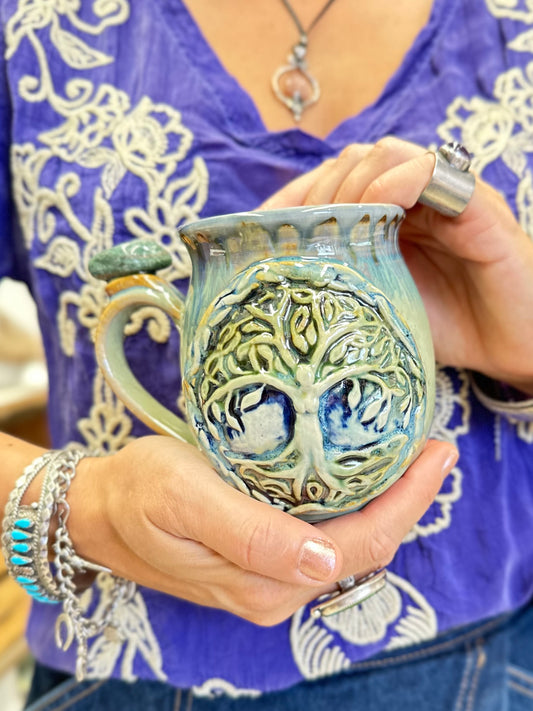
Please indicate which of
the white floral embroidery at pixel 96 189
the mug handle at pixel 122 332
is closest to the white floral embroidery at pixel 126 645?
the white floral embroidery at pixel 96 189

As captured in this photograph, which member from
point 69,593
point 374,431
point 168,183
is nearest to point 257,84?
point 168,183

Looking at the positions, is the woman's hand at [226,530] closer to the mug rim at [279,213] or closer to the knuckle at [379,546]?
the knuckle at [379,546]

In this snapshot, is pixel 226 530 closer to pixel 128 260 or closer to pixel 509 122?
pixel 128 260

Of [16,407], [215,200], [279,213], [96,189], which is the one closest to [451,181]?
[279,213]

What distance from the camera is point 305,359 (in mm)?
397

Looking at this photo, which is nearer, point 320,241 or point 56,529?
point 320,241

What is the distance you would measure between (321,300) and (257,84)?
42 centimetres

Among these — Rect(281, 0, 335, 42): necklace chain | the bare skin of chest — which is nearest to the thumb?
the bare skin of chest

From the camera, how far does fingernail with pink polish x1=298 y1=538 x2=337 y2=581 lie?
1.38ft

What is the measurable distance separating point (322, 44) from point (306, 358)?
0.51m

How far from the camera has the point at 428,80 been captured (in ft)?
2.25

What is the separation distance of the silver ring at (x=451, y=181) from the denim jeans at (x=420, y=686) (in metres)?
A: 0.48

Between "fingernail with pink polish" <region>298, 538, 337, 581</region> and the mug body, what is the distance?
0.09ft

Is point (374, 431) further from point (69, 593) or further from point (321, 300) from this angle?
point (69, 593)
